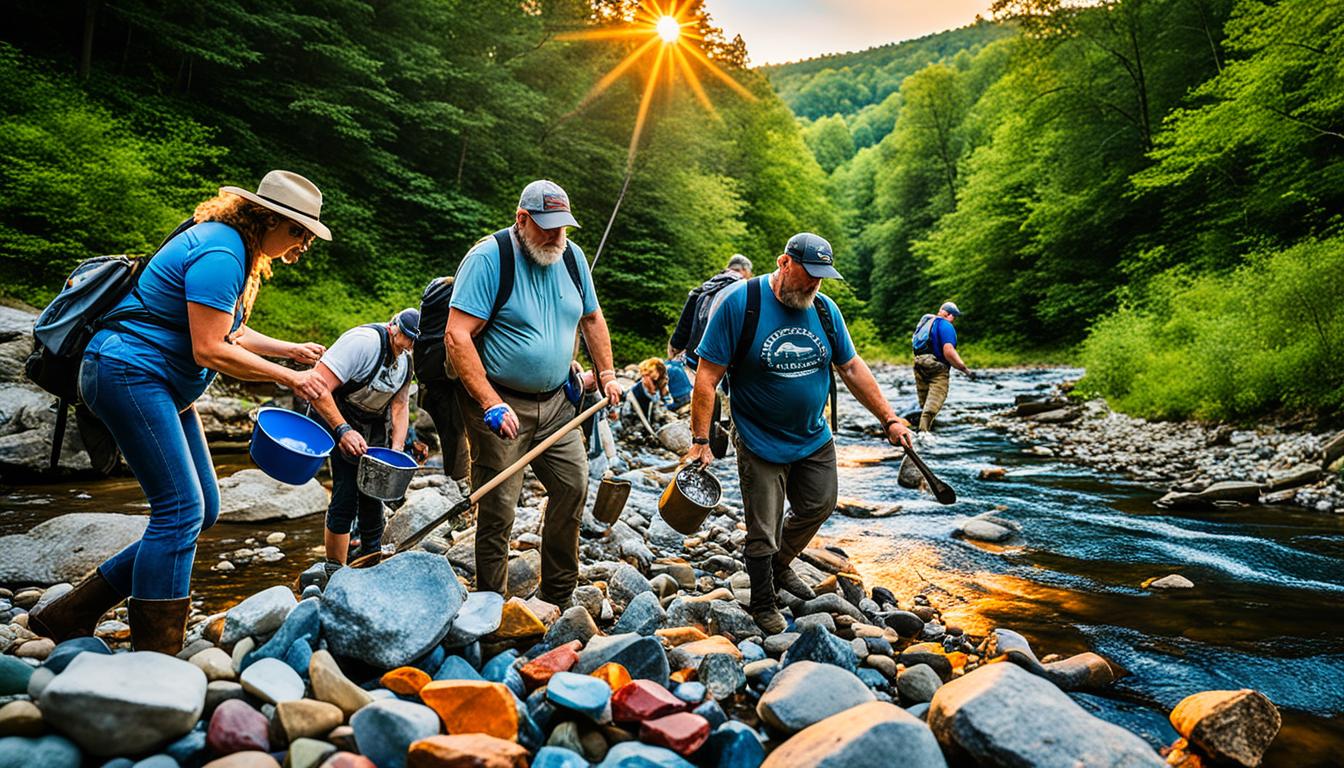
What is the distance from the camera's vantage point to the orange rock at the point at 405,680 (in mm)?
2814

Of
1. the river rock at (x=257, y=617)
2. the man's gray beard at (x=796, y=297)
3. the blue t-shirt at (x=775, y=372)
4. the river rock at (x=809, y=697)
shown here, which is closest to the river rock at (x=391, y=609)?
the river rock at (x=257, y=617)

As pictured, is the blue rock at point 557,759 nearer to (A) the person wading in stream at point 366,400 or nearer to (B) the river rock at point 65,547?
(A) the person wading in stream at point 366,400

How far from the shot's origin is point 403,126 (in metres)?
21.3

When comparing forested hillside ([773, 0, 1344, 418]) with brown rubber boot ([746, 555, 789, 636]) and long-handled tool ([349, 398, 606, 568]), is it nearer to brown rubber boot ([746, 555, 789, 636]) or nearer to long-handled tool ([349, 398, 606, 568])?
brown rubber boot ([746, 555, 789, 636])

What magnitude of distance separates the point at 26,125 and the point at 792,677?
16.1 metres

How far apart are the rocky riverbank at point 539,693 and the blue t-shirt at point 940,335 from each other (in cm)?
611

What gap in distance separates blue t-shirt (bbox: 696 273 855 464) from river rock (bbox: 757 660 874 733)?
140 cm

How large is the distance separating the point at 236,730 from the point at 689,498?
95.0 inches

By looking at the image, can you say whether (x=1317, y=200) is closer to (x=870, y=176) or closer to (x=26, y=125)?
(x=26, y=125)

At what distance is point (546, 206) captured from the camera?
11.6ft

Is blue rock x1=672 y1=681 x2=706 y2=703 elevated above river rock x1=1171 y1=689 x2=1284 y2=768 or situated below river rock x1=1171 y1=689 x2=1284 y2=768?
below

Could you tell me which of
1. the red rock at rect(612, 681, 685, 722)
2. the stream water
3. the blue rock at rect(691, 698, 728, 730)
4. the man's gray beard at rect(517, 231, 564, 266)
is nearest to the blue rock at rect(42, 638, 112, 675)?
the stream water

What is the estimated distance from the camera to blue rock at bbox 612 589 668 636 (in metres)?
3.57

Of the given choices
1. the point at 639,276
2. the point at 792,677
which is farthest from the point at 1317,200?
the point at 792,677
